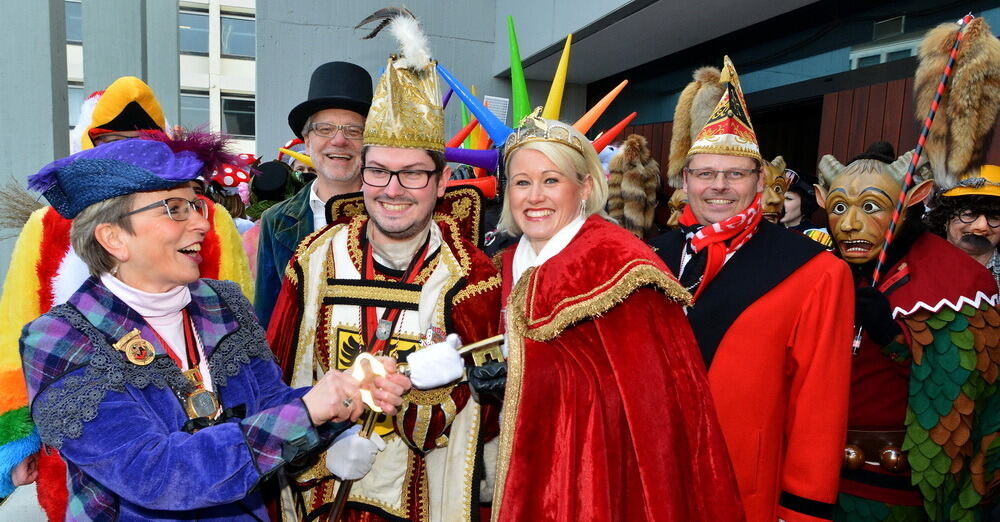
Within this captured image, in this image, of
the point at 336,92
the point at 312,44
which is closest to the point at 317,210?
the point at 336,92

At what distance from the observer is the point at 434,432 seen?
2104 mm

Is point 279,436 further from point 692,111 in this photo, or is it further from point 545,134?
point 692,111

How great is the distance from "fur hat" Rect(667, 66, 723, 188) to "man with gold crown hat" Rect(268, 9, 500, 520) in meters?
2.92

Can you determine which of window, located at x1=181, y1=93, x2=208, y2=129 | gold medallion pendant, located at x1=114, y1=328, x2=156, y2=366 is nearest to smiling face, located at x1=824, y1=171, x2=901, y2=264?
gold medallion pendant, located at x1=114, y1=328, x2=156, y2=366

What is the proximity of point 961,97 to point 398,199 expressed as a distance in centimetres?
283

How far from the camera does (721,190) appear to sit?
99.1 inches

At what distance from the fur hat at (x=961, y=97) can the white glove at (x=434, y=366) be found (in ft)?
9.57

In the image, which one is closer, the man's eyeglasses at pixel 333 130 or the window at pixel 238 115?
the man's eyeglasses at pixel 333 130

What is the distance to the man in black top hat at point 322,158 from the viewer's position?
306cm

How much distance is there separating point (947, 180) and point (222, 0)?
33427 mm

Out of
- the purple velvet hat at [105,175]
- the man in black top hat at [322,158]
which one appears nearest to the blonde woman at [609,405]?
the purple velvet hat at [105,175]

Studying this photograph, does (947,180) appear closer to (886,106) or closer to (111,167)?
(886,106)

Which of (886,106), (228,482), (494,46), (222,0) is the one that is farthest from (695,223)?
(222,0)

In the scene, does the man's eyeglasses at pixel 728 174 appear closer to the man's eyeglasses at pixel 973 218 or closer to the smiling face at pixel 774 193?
the man's eyeglasses at pixel 973 218
